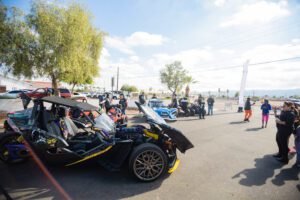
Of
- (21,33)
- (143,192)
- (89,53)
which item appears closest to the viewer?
(143,192)

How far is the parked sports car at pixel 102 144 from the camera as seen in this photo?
9.59 ft

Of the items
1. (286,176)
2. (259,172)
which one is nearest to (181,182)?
(259,172)

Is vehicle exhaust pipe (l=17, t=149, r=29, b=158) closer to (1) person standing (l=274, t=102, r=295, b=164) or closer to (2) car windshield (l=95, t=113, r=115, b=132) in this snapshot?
(2) car windshield (l=95, t=113, r=115, b=132)

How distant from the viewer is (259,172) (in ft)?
11.2

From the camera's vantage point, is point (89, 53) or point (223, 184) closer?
point (223, 184)

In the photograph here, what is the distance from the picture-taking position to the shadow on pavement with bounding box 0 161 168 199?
2519mm

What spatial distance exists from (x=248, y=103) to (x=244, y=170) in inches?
312

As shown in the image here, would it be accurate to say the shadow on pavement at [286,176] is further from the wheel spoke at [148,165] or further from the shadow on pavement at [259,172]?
the wheel spoke at [148,165]

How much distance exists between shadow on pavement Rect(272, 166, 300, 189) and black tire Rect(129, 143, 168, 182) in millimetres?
2195

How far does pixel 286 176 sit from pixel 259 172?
1.59ft

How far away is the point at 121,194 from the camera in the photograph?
8.35ft

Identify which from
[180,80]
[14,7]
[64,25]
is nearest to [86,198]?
[64,25]

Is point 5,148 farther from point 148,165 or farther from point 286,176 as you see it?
point 286,176

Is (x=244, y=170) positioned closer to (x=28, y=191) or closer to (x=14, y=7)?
(x=28, y=191)
